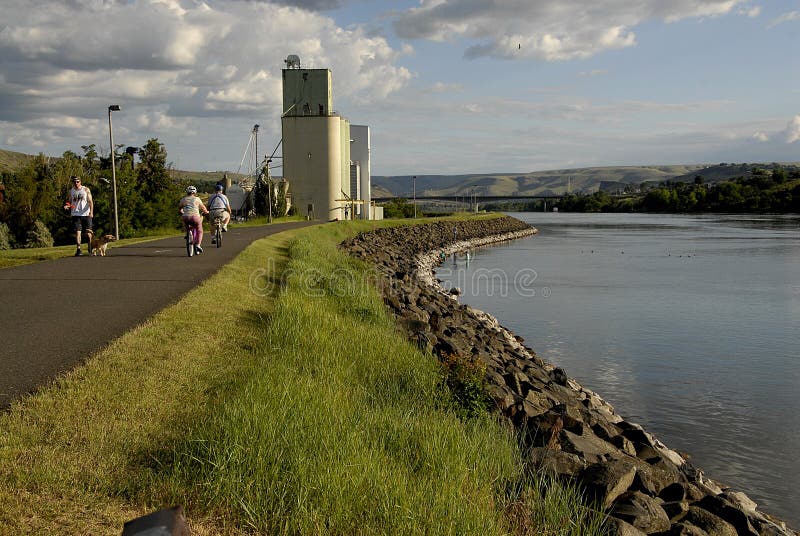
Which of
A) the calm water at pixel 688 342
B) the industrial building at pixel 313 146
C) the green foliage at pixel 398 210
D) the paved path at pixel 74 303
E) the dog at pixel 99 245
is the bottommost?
the calm water at pixel 688 342

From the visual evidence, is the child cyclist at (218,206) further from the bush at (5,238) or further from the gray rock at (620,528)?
the bush at (5,238)

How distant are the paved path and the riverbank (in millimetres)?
4760

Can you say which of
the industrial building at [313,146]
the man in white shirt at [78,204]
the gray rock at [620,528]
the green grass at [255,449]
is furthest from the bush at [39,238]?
the gray rock at [620,528]

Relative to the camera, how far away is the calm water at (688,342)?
12508 mm

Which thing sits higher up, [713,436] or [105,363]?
[105,363]

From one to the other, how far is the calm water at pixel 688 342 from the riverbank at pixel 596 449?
1125 mm

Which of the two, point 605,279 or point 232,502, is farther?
point 605,279

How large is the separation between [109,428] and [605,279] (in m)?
35.3

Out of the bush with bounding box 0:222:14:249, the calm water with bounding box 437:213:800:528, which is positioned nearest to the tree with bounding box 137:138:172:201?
the bush with bounding box 0:222:14:249

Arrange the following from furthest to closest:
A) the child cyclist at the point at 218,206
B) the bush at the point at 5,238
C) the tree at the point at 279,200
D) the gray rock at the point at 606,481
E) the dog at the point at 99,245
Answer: the tree at the point at 279,200, the bush at the point at 5,238, the child cyclist at the point at 218,206, the dog at the point at 99,245, the gray rock at the point at 606,481

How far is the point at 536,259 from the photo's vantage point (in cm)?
5462

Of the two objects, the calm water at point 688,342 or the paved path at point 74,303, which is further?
the calm water at point 688,342

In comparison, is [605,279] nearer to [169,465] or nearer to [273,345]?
[273,345]

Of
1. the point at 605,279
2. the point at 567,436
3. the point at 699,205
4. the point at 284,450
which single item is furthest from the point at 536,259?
the point at 699,205
